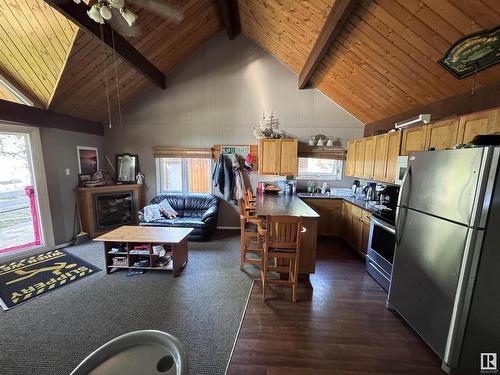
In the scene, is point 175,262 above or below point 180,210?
below

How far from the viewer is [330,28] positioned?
8.26ft

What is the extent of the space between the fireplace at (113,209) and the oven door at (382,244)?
5021 millimetres

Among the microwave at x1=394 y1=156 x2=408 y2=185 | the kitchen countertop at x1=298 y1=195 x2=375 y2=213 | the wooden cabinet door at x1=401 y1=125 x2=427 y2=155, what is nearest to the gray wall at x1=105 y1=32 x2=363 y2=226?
the kitchen countertop at x1=298 y1=195 x2=375 y2=213

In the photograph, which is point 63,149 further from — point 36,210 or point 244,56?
point 244,56

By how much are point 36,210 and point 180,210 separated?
2.49 meters

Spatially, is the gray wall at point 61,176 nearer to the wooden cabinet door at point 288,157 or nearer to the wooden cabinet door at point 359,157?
the wooden cabinet door at point 288,157

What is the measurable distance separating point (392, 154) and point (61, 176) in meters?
5.91

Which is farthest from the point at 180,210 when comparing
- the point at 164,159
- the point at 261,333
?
the point at 261,333

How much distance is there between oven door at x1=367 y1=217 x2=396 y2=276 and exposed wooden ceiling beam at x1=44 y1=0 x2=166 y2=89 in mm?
4482

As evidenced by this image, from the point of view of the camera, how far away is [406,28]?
214 centimetres

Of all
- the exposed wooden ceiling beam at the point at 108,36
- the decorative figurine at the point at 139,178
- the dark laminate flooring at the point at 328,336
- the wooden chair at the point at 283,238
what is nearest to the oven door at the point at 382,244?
the dark laminate flooring at the point at 328,336

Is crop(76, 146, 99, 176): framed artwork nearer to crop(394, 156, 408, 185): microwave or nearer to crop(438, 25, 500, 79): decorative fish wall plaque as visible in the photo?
crop(394, 156, 408, 185): microwave

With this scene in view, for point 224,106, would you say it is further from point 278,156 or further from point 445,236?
point 445,236

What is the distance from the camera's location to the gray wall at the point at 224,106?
474 cm
